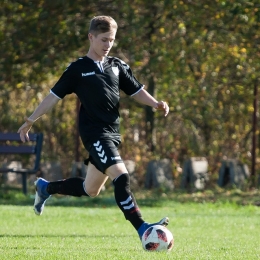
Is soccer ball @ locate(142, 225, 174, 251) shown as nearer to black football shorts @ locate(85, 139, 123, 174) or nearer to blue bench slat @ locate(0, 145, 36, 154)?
black football shorts @ locate(85, 139, 123, 174)

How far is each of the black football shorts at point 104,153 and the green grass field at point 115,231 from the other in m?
→ 0.76

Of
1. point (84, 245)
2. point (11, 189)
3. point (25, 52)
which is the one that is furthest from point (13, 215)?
point (25, 52)

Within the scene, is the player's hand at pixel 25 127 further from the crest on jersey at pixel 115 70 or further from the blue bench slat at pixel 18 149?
the blue bench slat at pixel 18 149

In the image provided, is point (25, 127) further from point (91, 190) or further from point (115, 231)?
point (115, 231)

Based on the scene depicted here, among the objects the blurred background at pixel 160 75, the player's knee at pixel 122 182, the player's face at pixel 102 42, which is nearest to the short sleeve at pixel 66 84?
the player's face at pixel 102 42

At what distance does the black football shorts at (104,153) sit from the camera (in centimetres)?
763

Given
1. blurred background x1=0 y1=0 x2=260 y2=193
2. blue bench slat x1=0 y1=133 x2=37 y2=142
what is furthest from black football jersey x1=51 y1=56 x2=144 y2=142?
blue bench slat x1=0 y1=133 x2=37 y2=142

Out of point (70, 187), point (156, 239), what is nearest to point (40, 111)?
point (70, 187)

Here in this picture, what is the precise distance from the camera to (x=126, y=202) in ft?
24.4

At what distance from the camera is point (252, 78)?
17000mm

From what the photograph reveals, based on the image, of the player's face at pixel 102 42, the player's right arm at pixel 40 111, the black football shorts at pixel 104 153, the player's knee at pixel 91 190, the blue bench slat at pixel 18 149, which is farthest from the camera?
the blue bench slat at pixel 18 149

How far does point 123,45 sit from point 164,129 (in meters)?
2.68

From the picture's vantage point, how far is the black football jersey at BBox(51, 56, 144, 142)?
25.7ft

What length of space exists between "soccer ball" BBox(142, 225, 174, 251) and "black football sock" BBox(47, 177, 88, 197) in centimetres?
143
